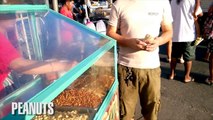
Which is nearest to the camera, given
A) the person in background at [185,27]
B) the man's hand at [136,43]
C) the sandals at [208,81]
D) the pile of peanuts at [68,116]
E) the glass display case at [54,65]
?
the glass display case at [54,65]

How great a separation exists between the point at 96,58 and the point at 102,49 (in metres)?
0.17

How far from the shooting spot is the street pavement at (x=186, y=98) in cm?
339

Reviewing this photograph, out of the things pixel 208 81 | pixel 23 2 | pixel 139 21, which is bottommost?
pixel 208 81

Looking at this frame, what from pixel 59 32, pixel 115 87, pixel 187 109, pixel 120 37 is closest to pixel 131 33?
pixel 120 37

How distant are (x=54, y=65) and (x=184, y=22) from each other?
326 cm

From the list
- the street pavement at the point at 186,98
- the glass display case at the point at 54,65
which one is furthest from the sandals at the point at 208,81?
the glass display case at the point at 54,65

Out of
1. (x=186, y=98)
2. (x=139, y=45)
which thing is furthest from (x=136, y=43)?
(x=186, y=98)

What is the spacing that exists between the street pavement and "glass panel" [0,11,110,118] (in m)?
1.86

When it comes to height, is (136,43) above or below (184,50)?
above

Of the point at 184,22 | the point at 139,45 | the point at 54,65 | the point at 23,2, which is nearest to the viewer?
the point at 54,65

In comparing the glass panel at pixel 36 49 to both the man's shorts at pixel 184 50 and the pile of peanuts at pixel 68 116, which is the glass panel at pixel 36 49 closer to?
the pile of peanuts at pixel 68 116

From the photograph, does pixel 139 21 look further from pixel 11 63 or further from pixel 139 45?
pixel 11 63

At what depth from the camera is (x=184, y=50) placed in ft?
13.8

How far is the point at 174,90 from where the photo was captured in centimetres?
415
